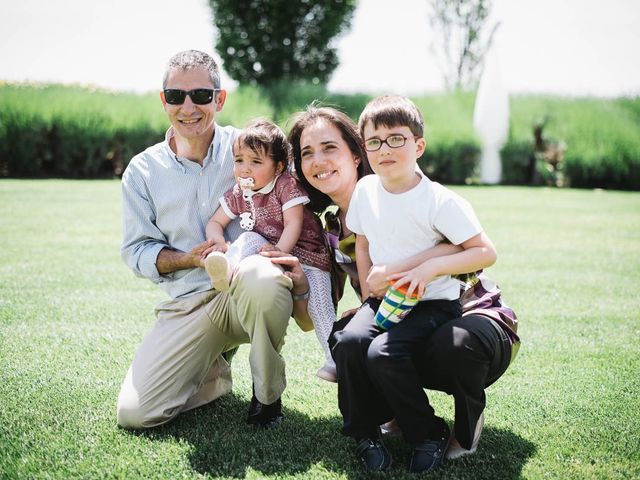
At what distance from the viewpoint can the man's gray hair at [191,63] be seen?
3.60m

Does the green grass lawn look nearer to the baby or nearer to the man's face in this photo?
the baby

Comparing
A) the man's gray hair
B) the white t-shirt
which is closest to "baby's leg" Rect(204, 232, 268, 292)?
the white t-shirt

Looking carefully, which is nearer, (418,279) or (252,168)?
(418,279)

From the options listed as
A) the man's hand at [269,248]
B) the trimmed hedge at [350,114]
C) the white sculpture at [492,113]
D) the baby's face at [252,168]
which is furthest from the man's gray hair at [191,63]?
the white sculpture at [492,113]

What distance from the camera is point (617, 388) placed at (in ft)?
12.0

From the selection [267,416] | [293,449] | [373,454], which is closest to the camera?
[373,454]

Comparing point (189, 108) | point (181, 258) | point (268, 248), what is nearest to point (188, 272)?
point (181, 258)

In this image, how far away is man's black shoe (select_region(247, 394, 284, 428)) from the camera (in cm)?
322

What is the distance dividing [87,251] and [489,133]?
610 inches

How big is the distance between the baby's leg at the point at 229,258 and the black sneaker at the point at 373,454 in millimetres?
980

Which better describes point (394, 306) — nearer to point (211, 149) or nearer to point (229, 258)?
point (229, 258)

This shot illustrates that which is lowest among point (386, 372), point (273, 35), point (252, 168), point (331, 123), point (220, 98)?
point (386, 372)

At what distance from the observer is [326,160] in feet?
10.8

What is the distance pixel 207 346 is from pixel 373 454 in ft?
3.67
